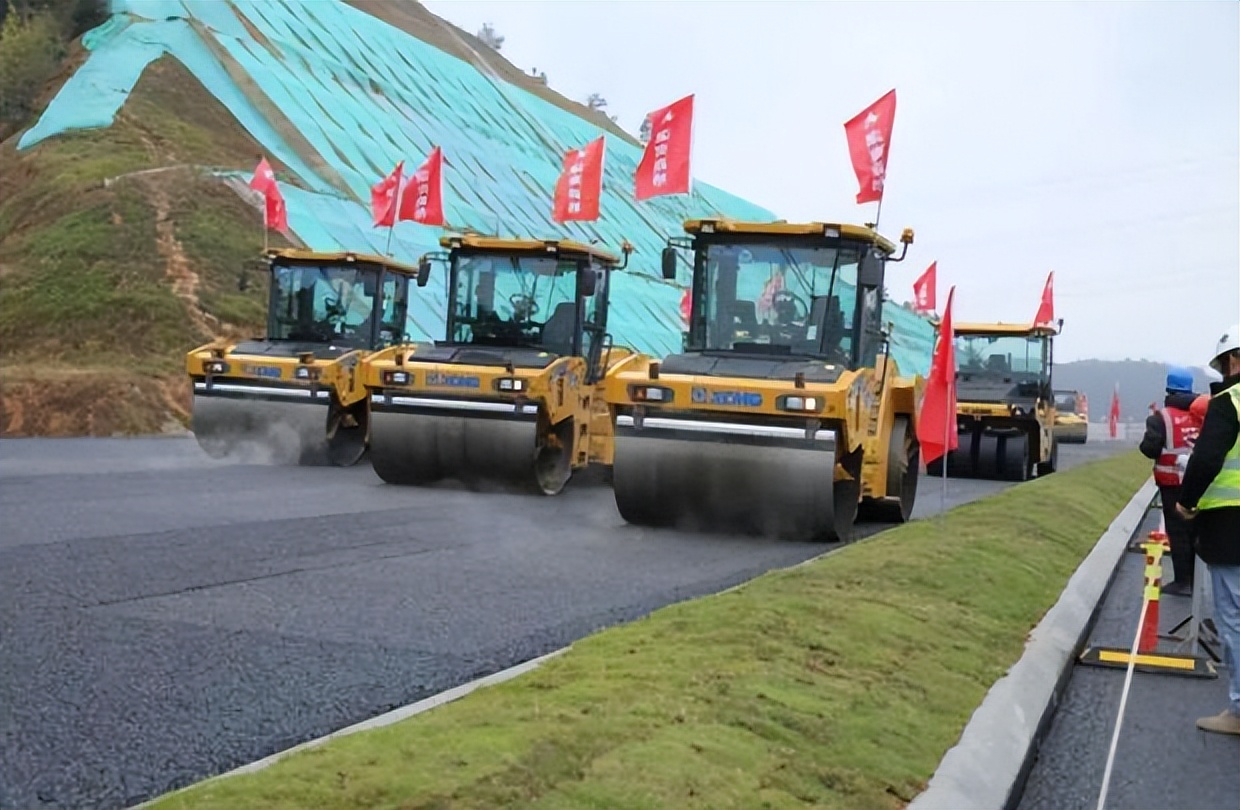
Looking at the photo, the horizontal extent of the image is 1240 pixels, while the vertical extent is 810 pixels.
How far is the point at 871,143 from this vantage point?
50.2 ft

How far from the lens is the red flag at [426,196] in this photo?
26547 mm

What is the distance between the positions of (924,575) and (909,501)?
20.2 feet

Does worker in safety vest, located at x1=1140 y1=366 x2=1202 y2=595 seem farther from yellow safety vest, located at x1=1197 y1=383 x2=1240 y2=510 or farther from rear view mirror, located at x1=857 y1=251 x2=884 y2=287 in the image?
yellow safety vest, located at x1=1197 y1=383 x2=1240 y2=510

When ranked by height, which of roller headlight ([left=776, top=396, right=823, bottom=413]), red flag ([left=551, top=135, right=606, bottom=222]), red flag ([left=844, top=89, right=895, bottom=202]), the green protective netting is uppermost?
the green protective netting

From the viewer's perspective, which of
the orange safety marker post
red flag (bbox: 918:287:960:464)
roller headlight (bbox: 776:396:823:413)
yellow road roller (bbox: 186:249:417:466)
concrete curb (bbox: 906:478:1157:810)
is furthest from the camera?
yellow road roller (bbox: 186:249:417:466)

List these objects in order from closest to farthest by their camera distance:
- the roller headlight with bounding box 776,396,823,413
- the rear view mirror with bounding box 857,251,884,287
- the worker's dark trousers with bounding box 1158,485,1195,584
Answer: the worker's dark trousers with bounding box 1158,485,1195,584 → the roller headlight with bounding box 776,396,823,413 → the rear view mirror with bounding box 857,251,884,287

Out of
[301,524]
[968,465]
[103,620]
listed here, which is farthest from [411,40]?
[103,620]

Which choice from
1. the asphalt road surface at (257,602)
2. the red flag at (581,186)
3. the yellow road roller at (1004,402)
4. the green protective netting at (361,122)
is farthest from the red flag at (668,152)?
the green protective netting at (361,122)

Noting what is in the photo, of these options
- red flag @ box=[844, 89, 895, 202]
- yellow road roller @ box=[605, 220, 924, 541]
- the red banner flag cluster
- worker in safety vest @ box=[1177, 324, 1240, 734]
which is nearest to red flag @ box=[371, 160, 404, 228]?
the red banner flag cluster

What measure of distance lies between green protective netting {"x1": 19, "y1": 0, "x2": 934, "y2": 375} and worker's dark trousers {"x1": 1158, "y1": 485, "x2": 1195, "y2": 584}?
82.6 ft

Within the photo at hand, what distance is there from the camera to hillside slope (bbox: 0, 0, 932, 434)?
29547 mm

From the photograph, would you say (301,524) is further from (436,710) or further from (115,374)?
(115,374)

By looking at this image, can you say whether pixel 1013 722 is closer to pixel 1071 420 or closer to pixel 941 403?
pixel 941 403

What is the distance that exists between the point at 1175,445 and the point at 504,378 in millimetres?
6950
